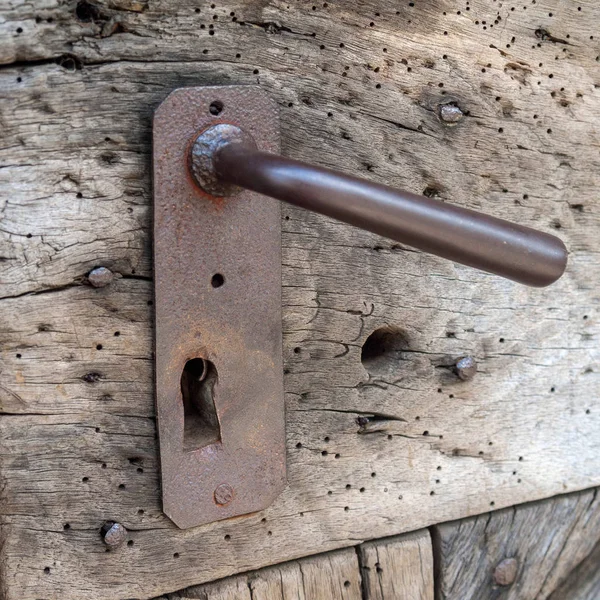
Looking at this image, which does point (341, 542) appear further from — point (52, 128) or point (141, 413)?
point (52, 128)

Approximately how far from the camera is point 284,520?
0.89 metres

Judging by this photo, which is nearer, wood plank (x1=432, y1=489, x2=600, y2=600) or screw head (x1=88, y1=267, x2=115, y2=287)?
screw head (x1=88, y1=267, x2=115, y2=287)

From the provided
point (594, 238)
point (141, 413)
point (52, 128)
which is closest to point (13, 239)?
point (52, 128)

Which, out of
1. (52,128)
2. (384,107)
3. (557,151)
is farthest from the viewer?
(557,151)

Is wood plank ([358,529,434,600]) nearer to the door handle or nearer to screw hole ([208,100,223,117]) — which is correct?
the door handle

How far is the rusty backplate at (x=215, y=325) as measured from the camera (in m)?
0.76

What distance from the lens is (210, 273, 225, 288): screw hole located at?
80cm

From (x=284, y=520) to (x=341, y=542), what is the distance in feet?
0.27

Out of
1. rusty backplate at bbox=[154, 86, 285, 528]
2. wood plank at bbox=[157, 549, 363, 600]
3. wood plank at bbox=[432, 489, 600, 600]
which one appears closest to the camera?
rusty backplate at bbox=[154, 86, 285, 528]

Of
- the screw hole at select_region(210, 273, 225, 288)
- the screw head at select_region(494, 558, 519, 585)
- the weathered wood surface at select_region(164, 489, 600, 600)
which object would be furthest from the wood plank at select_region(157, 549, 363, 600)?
the screw hole at select_region(210, 273, 225, 288)

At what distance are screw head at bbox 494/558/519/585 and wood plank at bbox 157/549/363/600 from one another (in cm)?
20

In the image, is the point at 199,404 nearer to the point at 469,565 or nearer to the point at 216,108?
the point at 216,108

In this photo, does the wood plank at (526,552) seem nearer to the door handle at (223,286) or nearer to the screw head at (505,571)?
the screw head at (505,571)

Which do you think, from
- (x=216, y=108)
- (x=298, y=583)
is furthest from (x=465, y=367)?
(x=216, y=108)
